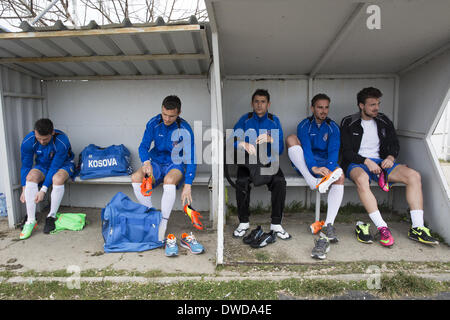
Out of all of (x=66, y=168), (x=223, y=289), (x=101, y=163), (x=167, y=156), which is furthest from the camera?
(x=101, y=163)

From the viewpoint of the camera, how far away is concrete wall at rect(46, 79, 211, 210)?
4.35 metres

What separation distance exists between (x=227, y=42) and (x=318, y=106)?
1.32 metres

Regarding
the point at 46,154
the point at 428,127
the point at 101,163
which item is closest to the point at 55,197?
the point at 46,154

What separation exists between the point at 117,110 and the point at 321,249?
323 cm

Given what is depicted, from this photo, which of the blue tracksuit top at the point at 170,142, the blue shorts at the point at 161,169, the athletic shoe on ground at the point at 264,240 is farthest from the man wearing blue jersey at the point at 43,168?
the athletic shoe on ground at the point at 264,240

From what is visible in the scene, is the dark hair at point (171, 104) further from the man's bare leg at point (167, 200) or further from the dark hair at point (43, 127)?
the dark hair at point (43, 127)

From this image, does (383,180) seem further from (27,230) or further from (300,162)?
(27,230)

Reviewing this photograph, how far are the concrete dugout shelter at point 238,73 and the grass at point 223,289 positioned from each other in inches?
16.4

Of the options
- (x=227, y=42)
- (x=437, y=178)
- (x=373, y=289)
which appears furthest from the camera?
(x=437, y=178)

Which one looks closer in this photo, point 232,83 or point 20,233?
point 20,233

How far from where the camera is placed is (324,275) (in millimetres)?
2586

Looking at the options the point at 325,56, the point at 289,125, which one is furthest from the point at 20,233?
the point at 325,56

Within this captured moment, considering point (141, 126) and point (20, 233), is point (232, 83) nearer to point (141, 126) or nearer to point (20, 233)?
point (141, 126)

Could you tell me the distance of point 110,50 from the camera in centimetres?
337
